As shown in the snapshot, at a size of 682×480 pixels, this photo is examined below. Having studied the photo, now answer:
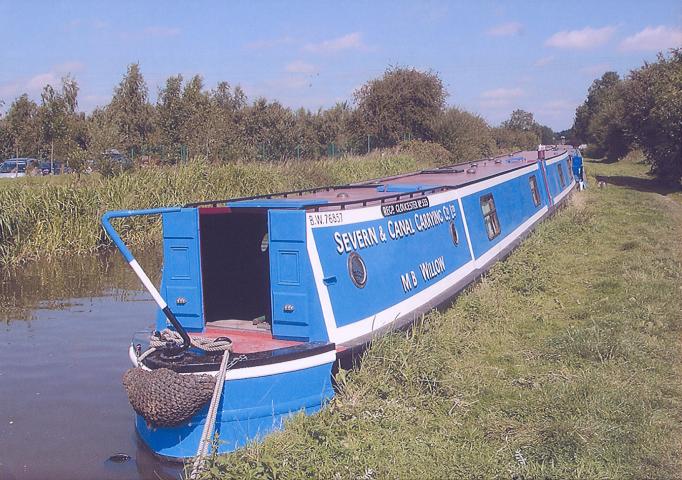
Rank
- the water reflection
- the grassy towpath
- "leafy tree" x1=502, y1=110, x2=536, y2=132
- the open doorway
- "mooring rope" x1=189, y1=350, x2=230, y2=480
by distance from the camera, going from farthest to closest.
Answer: "leafy tree" x1=502, y1=110, x2=536, y2=132, the water reflection, the open doorway, "mooring rope" x1=189, y1=350, x2=230, y2=480, the grassy towpath

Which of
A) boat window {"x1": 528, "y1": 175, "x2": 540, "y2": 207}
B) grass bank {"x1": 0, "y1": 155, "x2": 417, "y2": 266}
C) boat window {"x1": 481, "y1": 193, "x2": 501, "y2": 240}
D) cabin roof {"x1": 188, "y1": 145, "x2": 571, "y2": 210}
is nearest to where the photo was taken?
cabin roof {"x1": 188, "y1": 145, "x2": 571, "y2": 210}

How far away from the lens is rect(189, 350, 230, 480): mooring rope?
4621 mm

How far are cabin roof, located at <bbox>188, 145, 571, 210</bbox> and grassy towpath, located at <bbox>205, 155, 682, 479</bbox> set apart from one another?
1.32 metres

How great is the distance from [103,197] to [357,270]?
1012 centimetres

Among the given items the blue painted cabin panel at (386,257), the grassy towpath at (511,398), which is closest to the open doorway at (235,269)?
the blue painted cabin panel at (386,257)

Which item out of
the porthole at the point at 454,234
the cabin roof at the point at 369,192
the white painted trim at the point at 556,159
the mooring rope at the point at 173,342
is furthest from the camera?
the white painted trim at the point at 556,159

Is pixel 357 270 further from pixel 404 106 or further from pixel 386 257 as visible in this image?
pixel 404 106

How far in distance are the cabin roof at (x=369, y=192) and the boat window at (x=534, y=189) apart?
21.7 inches

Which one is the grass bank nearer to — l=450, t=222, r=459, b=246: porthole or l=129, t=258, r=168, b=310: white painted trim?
l=450, t=222, r=459, b=246: porthole

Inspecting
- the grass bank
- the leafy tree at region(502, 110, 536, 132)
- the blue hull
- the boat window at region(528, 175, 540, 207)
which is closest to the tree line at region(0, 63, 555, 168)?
the grass bank

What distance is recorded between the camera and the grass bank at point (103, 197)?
1359 cm

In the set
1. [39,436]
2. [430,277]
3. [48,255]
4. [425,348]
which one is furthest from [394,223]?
[48,255]

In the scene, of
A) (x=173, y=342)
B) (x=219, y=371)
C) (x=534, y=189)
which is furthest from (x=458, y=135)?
(x=219, y=371)

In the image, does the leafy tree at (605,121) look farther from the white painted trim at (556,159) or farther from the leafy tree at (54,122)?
the leafy tree at (54,122)
